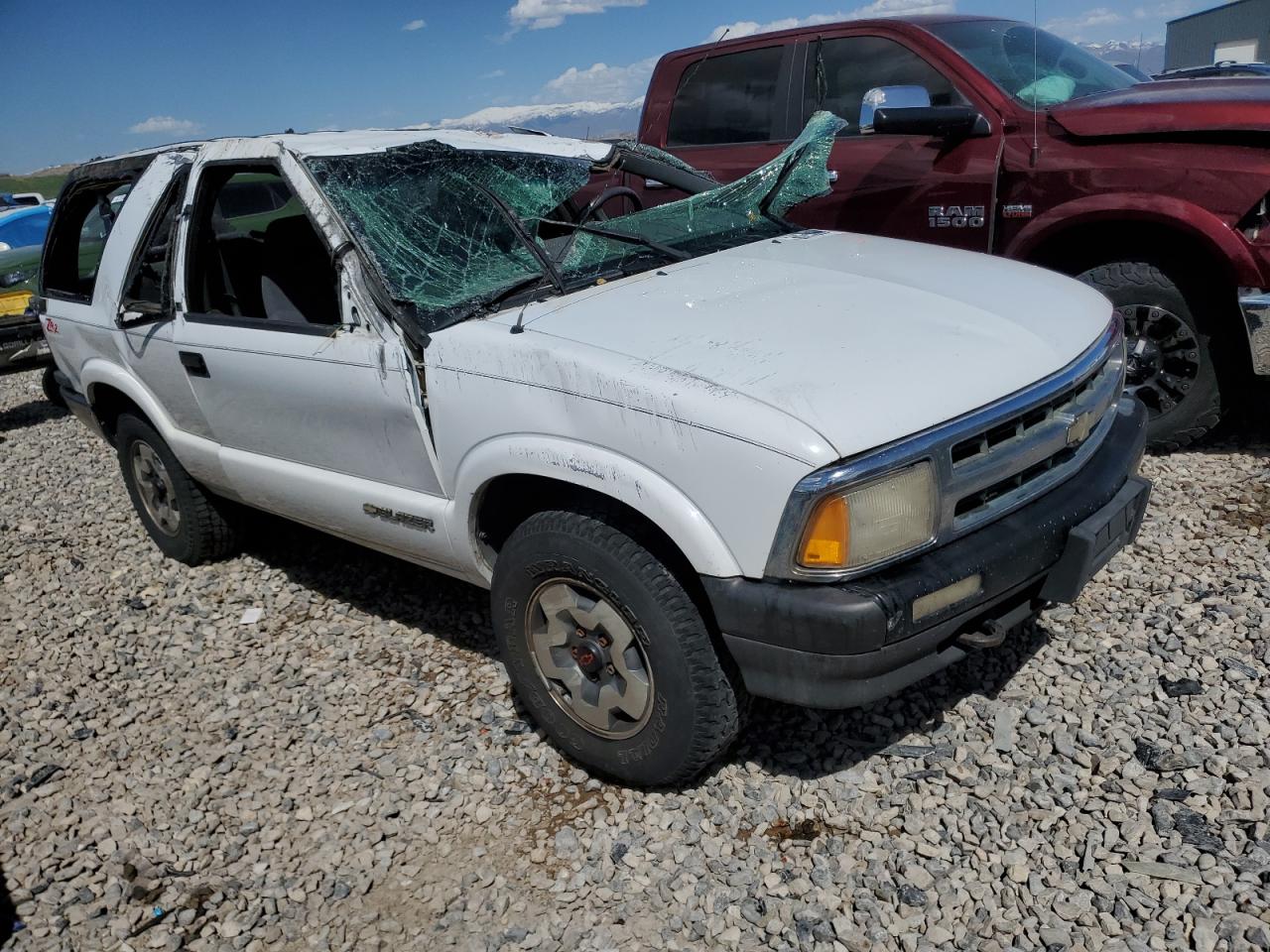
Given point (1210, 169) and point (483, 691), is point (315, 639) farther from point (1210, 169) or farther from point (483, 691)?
point (1210, 169)

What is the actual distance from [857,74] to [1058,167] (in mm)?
1330

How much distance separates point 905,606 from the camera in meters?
2.26

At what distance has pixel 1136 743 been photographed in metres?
2.85

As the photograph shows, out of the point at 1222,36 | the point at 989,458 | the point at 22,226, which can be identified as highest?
the point at 22,226

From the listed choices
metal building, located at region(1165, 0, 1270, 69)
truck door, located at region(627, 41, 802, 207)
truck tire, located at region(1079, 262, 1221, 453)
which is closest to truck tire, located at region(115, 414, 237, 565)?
truck door, located at region(627, 41, 802, 207)

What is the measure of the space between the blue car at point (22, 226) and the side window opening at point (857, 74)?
9.60 metres

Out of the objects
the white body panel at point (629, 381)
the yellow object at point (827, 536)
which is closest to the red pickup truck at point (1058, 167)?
the white body panel at point (629, 381)

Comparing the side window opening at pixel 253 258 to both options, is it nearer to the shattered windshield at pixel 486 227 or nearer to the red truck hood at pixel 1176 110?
the shattered windshield at pixel 486 227

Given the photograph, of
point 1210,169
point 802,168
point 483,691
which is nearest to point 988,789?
point 483,691

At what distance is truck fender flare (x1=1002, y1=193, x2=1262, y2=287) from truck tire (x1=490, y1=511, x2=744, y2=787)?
3055 mm

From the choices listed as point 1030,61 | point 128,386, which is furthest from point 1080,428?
point 128,386

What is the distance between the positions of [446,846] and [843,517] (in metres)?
1.48

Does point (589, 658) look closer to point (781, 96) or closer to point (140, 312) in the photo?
point (140, 312)

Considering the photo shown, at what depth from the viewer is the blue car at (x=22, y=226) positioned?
1138 cm
